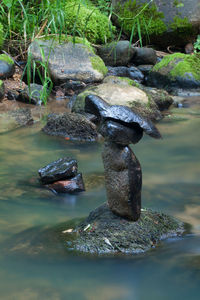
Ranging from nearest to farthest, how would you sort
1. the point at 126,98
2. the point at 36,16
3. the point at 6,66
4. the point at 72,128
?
the point at 36,16, the point at 72,128, the point at 126,98, the point at 6,66

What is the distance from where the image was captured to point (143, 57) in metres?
11.8

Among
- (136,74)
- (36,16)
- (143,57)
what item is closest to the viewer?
(36,16)

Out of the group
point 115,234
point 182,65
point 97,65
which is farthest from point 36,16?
point 182,65

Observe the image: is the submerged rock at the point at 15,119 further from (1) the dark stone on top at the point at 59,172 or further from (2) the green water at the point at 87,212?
(1) the dark stone on top at the point at 59,172

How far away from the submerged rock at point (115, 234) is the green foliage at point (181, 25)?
35.7 ft

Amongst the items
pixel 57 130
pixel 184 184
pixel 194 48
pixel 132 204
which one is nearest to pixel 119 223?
pixel 132 204

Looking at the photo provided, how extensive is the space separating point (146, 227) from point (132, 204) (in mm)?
231

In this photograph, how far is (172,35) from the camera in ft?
43.1

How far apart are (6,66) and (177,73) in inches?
168

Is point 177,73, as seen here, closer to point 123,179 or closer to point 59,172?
point 59,172

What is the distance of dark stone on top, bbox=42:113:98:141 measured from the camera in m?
6.47

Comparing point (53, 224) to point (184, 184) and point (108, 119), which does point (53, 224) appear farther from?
point (184, 184)

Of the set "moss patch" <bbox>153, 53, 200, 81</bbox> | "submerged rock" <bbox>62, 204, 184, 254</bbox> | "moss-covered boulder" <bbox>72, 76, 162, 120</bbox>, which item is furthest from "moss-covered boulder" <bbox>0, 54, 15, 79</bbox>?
"submerged rock" <bbox>62, 204, 184, 254</bbox>

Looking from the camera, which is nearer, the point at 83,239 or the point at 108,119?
the point at 108,119
